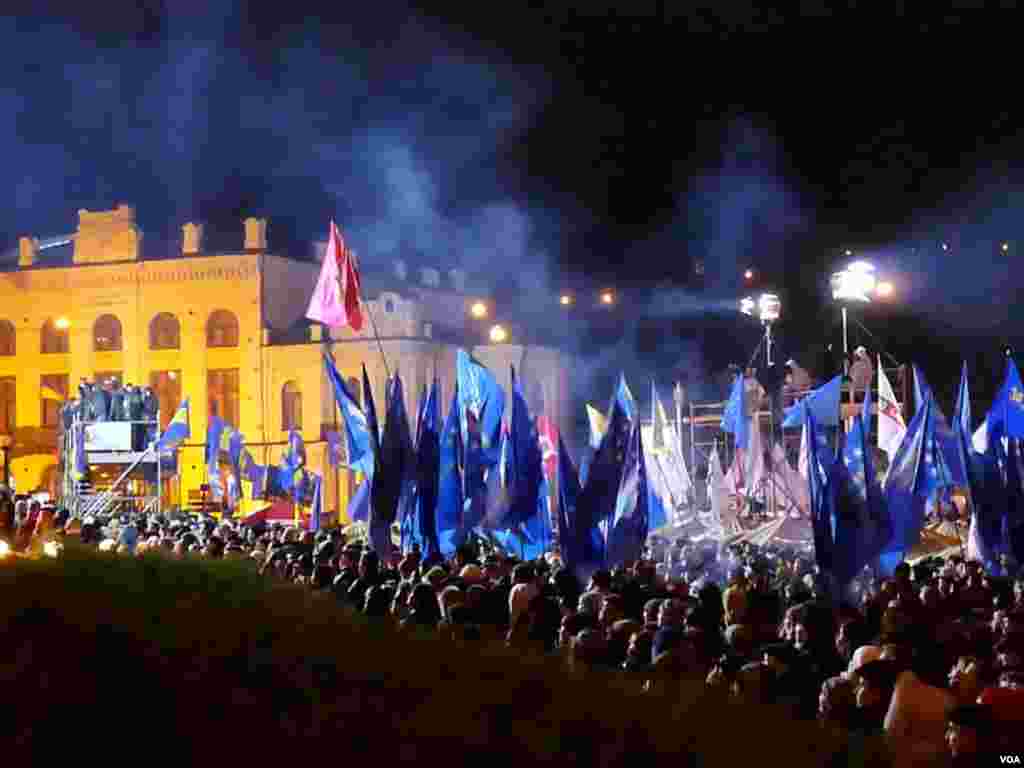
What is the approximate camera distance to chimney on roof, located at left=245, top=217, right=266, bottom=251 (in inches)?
2199

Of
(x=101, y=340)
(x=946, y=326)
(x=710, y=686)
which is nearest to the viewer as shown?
(x=710, y=686)

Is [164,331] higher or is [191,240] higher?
[191,240]

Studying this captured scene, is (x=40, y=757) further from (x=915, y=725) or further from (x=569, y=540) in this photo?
(x=569, y=540)

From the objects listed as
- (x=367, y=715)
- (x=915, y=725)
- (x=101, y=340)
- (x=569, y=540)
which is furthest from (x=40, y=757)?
(x=101, y=340)

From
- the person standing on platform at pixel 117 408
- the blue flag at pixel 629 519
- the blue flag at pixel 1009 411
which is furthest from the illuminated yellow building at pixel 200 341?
the blue flag at pixel 629 519

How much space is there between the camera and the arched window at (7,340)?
2309 inches

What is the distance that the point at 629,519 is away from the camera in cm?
1744

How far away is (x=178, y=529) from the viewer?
83.6 feet

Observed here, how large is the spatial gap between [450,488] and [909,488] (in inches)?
239

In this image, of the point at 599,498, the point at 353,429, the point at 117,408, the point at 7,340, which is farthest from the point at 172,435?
the point at 7,340

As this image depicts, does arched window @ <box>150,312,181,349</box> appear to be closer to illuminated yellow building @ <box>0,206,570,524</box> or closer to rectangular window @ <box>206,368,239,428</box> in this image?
illuminated yellow building @ <box>0,206,570,524</box>

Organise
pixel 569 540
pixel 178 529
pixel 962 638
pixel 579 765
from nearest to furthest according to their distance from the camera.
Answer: pixel 579 765 < pixel 962 638 < pixel 569 540 < pixel 178 529

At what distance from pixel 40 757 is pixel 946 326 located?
46.0 meters

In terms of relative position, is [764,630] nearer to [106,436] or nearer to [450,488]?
[450,488]
